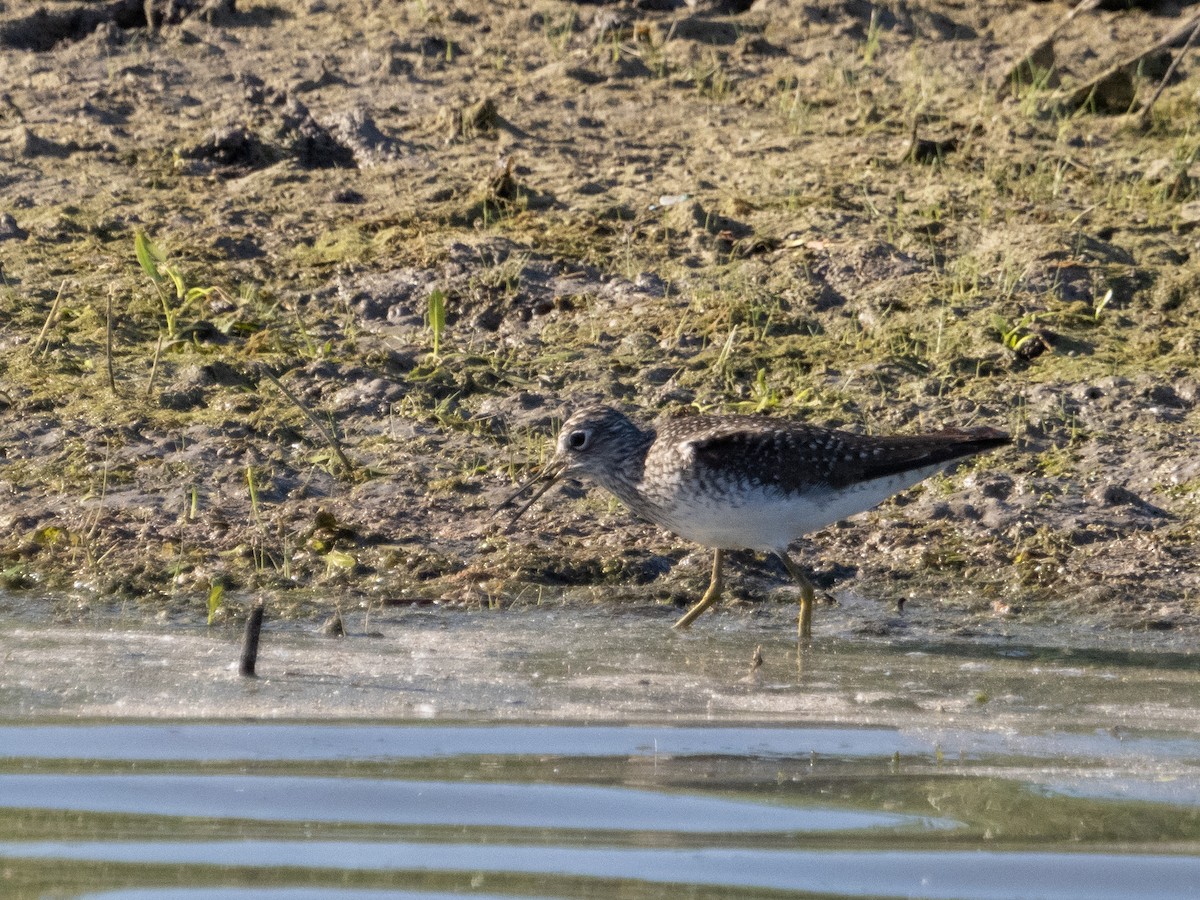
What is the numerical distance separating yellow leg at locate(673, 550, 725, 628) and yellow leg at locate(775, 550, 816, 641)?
239 mm

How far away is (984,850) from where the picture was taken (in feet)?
13.6

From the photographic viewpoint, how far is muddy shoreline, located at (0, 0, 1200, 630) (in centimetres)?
711

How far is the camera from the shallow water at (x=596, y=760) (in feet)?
13.1

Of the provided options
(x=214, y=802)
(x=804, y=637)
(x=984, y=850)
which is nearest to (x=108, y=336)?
(x=804, y=637)

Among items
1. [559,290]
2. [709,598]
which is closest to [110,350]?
[559,290]

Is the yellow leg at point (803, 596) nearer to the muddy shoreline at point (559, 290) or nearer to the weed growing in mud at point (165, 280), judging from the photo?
the muddy shoreline at point (559, 290)

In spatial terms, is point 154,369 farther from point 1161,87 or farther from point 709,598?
point 1161,87

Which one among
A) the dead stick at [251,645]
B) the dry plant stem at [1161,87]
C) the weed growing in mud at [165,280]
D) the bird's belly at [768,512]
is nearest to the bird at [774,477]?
the bird's belly at [768,512]

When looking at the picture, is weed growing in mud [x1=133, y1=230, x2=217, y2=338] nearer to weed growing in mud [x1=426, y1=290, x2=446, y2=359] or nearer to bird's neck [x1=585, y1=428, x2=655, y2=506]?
weed growing in mud [x1=426, y1=290, x2=446, y2=359]

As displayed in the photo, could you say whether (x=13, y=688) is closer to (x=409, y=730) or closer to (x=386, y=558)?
(x=409, y=730)

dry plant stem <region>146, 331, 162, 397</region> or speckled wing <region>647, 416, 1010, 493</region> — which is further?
dry plant stem <region>146, 331, 162, 397</region>

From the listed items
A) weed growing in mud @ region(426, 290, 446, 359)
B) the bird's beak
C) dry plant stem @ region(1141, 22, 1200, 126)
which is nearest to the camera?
the bird's beak

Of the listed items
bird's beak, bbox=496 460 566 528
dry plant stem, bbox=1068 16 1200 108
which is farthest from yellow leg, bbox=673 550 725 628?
dry plant stem, bbox=1068 16 1200 108

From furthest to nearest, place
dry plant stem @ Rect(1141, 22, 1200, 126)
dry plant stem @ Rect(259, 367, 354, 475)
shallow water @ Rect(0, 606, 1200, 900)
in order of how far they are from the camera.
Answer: dry plant stem @ Rect(1141, 22, 1200, 126) < dry plant stem @ Rect(259, 367, 354, 475) < shallow water @ Rect(0, 606, 1200, 900)
